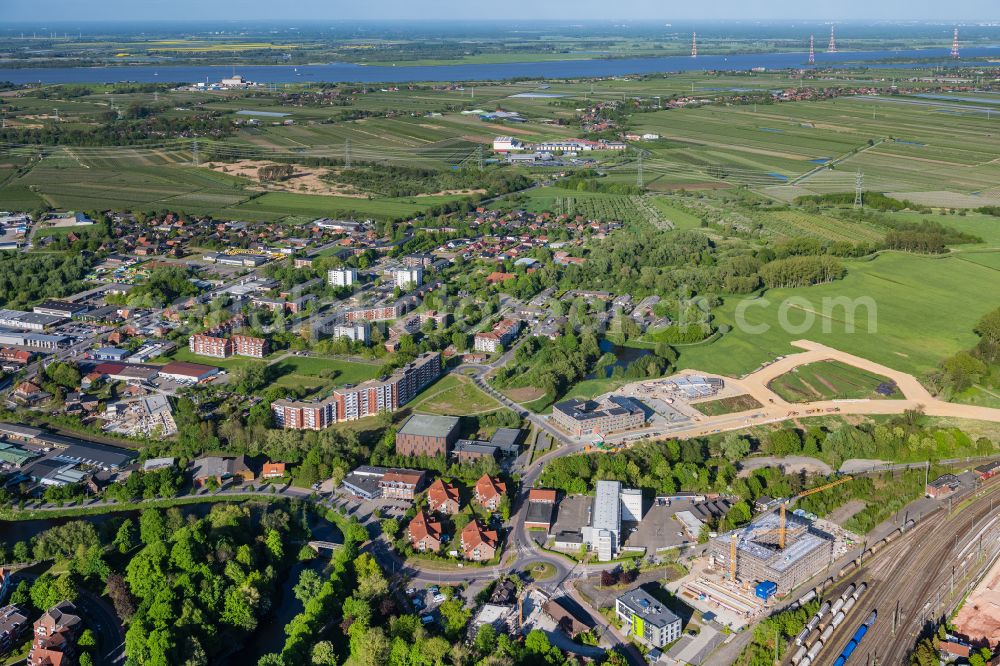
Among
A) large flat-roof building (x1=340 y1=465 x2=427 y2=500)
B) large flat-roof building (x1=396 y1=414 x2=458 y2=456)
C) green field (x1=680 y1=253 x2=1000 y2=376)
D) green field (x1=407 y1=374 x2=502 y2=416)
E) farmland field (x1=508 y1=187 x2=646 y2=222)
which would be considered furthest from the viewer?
farmland field (x1=508 y1=187 x2=646 y2=222)

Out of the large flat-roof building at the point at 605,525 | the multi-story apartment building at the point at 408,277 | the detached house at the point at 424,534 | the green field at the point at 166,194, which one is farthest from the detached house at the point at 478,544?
the green field at the point at 166,194

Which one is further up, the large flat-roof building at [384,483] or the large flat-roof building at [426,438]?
the large flat-roof building at [426,438]

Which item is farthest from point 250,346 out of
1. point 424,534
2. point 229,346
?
point 424,534

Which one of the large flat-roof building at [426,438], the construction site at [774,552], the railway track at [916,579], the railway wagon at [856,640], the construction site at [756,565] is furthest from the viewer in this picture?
the large flat-roof building at [426,438]

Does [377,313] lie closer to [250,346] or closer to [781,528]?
[250,346]

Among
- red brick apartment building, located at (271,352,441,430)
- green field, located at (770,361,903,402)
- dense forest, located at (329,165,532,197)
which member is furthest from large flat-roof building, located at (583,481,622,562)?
dense forest, located at (329,165,532,197)

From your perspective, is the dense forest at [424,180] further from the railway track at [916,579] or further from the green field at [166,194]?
the railway track at [916,579]

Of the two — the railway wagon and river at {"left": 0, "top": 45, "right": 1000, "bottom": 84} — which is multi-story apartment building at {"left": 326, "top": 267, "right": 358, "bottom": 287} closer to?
the railway wagon
